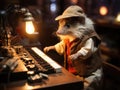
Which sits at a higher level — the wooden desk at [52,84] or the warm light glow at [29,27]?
the warm light glow at [29,27]

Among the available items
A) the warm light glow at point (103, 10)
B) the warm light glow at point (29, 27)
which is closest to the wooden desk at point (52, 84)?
the warm light glow at point (29, 27)

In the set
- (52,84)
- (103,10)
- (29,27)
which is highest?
(103,10)

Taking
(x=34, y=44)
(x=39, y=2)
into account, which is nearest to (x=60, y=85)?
(x=34, y=44)

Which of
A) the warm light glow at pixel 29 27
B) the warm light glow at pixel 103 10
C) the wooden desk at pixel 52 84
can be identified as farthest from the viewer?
the warm light glow at pixel 103 10

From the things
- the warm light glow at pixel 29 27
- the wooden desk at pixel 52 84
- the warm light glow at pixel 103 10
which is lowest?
the wooden desk at pixel 52 84

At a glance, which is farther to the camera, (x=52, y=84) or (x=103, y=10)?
(x=103, y=10)

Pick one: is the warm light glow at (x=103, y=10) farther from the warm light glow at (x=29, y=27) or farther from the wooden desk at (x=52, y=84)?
the wooden desk at (x=52, y=84)

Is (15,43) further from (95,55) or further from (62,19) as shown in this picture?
(95,55)

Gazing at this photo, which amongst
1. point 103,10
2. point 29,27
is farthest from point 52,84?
point 103,10

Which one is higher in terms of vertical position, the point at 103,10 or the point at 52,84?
the point at 103,10

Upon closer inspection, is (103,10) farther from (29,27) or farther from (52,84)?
(52,84)

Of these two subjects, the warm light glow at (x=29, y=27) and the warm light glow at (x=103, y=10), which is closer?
the warm light glow at (x=29, y=27)

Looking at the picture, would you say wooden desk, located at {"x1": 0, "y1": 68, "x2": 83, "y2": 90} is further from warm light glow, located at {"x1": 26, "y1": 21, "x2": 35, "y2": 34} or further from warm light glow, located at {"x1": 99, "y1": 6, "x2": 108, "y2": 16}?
warm light glow, located at {"x1": 99, "y1": 6, "x2": 108, "y2": 16}

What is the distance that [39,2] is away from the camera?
415 centimetres
